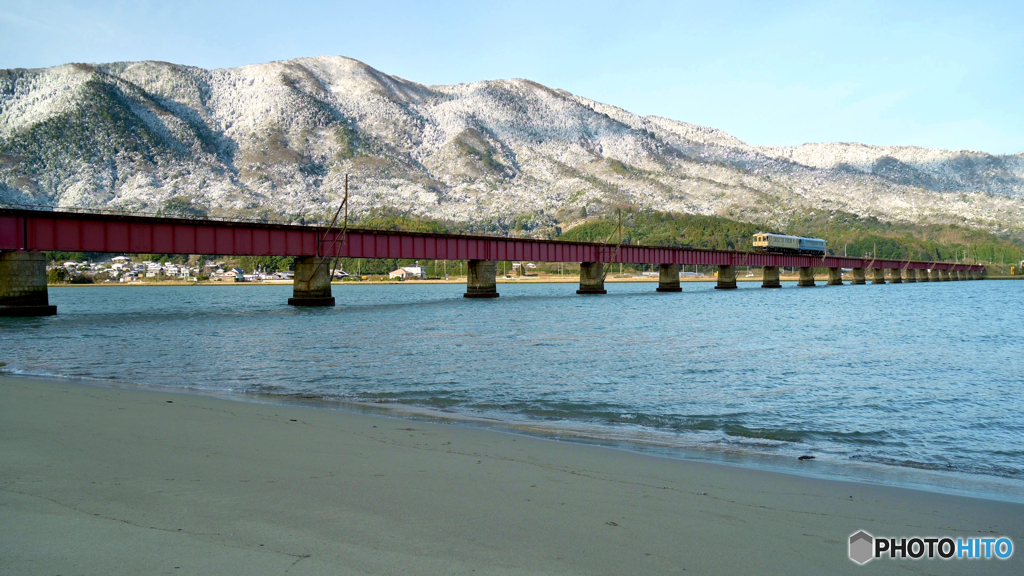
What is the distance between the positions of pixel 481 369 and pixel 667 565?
20.6m

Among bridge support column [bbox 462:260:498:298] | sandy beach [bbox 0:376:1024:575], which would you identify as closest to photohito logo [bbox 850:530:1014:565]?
sandy beach [bbox 0:376:1024:575]

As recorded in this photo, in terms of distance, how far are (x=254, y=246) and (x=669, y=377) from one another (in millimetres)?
64376

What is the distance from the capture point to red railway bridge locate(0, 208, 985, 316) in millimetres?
61781

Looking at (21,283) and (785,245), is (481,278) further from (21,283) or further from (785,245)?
(785,245)

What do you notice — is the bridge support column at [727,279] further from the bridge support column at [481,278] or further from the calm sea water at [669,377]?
the calm sea water at [669,377]

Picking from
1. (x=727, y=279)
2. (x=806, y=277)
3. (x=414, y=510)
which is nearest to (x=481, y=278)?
(x=727, y=279)

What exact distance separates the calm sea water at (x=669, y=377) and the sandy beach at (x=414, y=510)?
3321 mm

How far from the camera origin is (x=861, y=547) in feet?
22.2

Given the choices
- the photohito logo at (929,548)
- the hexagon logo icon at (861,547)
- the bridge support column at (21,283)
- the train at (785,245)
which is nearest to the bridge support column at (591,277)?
the train at (785,245)

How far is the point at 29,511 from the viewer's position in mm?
6727

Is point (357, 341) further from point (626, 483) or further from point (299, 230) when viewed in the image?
point (299, 230)

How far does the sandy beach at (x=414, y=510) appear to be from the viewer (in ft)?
19.3

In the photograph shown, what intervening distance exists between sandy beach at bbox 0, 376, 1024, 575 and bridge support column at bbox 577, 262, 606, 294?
121 m

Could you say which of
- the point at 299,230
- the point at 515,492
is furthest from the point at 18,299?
the point at 515,492
